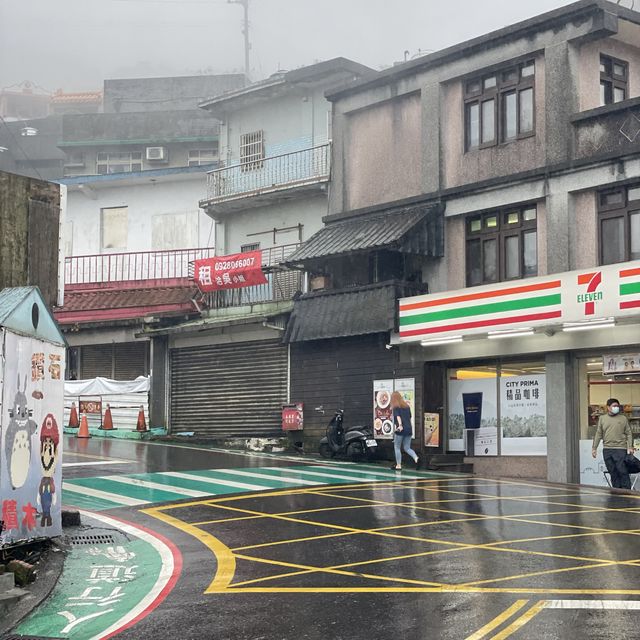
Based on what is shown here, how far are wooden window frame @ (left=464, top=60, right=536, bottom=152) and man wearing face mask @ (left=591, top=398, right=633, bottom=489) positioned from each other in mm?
→ 7665

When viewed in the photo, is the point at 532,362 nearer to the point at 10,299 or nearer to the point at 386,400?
the point at 386,400

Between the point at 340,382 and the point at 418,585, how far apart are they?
17231 mm

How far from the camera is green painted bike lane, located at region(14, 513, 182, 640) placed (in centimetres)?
830

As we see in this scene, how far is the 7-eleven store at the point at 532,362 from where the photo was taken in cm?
2044

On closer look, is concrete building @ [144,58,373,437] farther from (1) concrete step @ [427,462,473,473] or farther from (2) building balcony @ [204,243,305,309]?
(1) concrete step @ [427,462,473,473]

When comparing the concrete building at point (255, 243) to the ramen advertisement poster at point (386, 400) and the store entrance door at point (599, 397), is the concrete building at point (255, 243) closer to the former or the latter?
the ramen advertisement poster at point (386, 400)

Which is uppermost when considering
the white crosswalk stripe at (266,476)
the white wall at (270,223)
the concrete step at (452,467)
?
the white wall at (270,223)

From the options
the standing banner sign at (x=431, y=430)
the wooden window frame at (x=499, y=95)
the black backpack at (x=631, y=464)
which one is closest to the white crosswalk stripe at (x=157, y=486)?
the black backpack at (x=631, y=464)

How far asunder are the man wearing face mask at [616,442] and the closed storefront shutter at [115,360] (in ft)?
58.4

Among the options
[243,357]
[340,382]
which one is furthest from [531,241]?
[243,357]

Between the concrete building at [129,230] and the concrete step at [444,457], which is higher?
the concrete building at [129,230]

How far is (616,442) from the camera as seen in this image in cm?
1814

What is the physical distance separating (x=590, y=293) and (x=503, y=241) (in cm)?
374

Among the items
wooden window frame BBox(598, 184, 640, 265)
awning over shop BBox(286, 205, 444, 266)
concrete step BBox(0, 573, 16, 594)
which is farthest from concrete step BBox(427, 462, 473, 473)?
concrete step BBox(0, 573, 16, 594)
